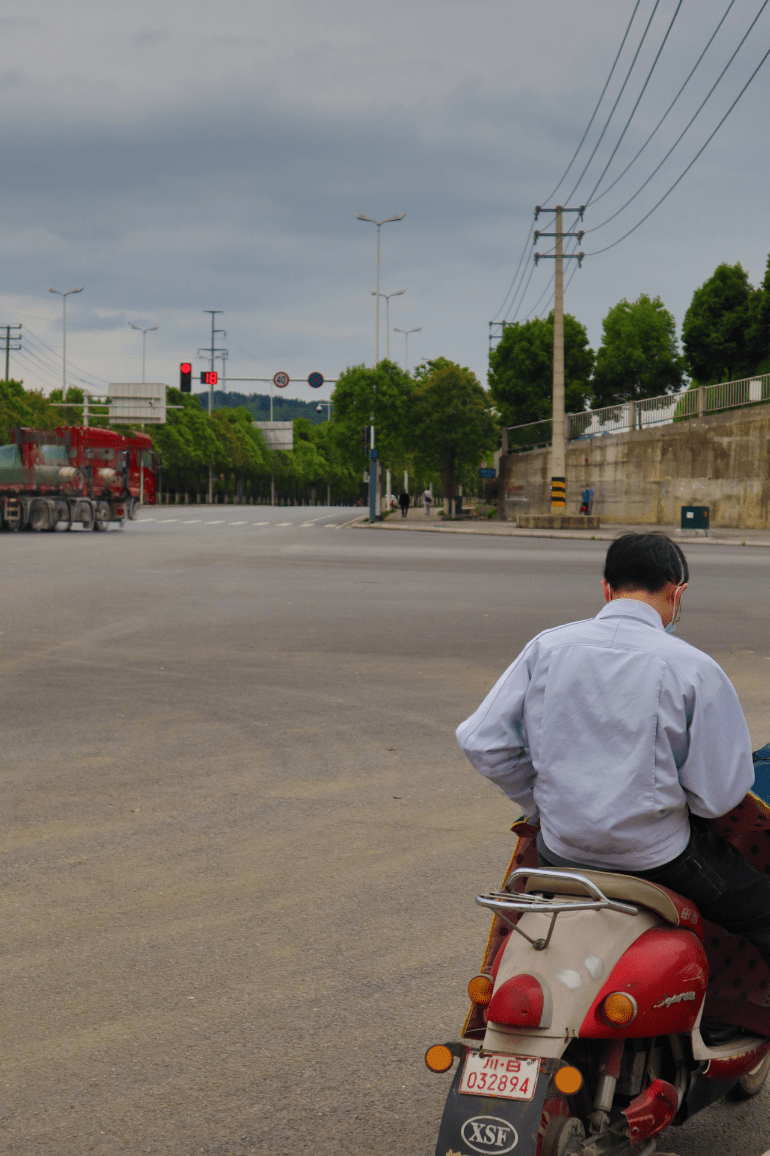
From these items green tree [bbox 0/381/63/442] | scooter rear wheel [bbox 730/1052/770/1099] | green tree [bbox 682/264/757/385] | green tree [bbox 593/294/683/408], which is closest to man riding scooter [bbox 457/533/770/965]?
scooter rear wheel [bbox 730/1052/770/1099]

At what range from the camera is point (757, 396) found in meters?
41.6

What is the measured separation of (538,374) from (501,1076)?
220 ft

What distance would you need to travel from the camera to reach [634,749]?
2.52 metres

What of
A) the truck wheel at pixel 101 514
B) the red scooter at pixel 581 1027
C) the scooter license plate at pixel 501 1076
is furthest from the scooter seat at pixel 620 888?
the truck wheel at pixel 101 514

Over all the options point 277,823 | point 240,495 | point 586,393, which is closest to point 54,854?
point 277,823

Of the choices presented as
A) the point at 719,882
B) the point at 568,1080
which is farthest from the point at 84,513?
the point at 568,1080

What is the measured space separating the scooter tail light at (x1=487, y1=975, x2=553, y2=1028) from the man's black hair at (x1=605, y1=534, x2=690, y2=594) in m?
0.90

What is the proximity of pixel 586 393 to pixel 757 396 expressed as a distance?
995 inches

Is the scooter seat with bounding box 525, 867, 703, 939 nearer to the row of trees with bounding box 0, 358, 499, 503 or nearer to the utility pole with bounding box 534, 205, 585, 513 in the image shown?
the utility pole with bounding box 534, 205, 585, 513

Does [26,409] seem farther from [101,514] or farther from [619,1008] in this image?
[619,1008]

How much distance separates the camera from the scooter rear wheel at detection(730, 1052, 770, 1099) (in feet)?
9.78

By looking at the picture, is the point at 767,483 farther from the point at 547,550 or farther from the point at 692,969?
the point at 692,969

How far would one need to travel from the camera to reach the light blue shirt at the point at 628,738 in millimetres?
2520

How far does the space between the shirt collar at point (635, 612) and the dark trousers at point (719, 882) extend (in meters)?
0.48
